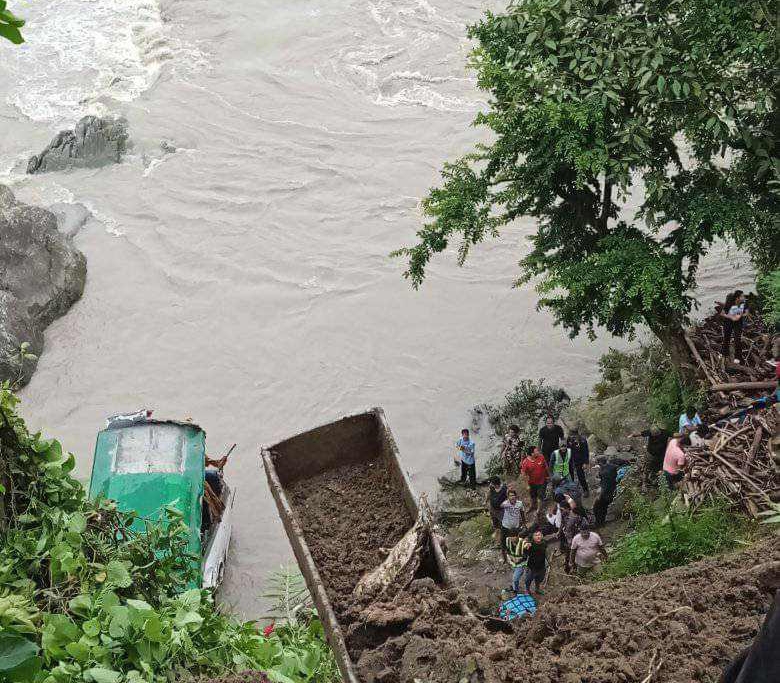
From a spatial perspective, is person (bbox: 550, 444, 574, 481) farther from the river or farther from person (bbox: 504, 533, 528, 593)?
the river

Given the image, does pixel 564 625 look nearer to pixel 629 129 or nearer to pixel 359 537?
pixel 359 537

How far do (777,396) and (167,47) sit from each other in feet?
65.0

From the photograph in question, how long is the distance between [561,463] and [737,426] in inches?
91.0

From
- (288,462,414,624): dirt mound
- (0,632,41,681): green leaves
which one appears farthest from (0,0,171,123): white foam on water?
(0,632,41,681): green leaves

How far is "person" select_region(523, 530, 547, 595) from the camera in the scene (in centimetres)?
905

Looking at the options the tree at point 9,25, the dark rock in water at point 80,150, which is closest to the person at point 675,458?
the tree at point 9,25

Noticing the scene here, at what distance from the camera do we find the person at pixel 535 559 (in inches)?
356

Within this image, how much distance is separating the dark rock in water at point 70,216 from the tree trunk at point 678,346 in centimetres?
1269

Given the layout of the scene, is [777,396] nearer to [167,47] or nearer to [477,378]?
[477,378]

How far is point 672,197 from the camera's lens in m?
10.7

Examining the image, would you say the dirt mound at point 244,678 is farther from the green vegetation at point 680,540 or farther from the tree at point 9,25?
the green vegetation at point 680,540

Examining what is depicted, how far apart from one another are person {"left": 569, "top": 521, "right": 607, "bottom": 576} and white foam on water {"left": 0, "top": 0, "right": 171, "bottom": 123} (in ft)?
58.0

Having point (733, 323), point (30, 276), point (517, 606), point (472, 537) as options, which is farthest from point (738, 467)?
point (30, 276)

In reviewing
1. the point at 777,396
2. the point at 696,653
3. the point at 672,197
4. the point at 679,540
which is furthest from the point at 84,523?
the point at 672,197
